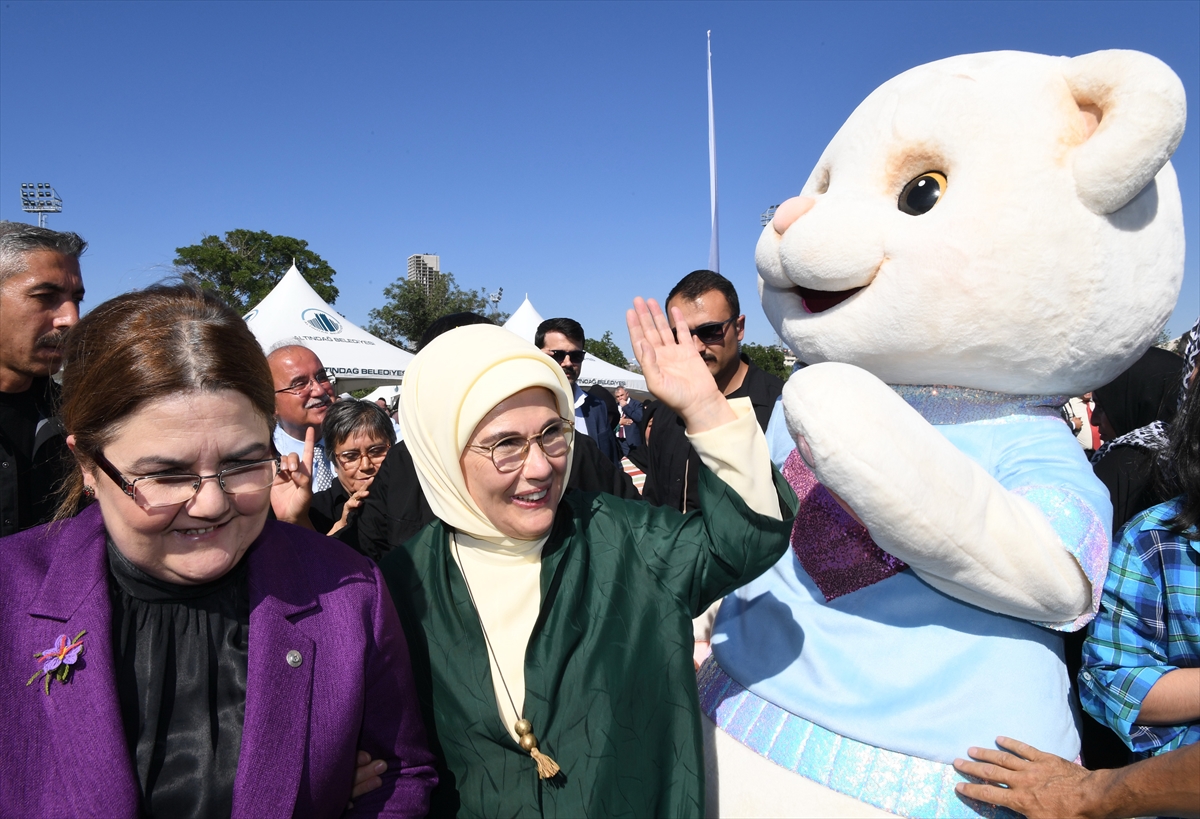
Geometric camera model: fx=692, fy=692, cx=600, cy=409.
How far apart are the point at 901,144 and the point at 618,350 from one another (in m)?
40.1

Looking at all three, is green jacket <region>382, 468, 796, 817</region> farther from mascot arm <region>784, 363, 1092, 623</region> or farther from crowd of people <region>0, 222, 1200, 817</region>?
mascot arm <region>784, 363, 1092, 623</region>

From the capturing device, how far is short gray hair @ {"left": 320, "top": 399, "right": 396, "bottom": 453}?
3.51 metres

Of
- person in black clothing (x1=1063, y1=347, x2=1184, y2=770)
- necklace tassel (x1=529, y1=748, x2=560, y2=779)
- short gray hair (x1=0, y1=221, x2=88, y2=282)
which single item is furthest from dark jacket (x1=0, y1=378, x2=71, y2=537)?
person in black clothing (x1=1063, y1=347, x2=1184, y2=770)

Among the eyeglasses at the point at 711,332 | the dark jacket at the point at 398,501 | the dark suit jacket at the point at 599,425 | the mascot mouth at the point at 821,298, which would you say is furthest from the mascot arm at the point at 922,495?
the dark suit jacket at the point at 599,425

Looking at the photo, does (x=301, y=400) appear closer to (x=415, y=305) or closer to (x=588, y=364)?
(x=588, y=364)

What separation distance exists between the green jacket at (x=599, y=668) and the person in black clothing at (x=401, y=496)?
1100mm

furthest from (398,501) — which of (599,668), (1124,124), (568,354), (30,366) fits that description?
(1124,124)

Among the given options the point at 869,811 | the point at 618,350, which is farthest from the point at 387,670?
the point at 618,350

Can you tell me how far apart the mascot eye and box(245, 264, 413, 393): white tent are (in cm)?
1117

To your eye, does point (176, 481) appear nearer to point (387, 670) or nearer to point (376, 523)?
point (387, 670)

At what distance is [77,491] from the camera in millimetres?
1437

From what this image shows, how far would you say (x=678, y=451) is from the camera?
367 centimetres

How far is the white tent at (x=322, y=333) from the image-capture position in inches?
475

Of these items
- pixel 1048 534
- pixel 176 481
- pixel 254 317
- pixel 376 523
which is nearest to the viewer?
→ pixel 176 481
